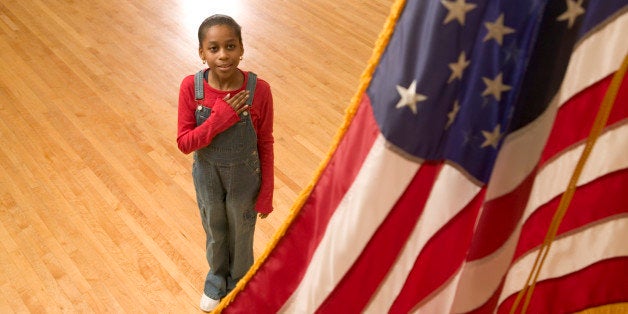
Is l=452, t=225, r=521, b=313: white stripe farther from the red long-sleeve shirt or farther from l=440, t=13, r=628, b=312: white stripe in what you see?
the red long-sleeve shirt

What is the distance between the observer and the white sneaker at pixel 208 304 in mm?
2971

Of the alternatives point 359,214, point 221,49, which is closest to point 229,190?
point 221,49

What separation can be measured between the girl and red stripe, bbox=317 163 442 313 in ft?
3.61

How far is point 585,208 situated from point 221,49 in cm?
128

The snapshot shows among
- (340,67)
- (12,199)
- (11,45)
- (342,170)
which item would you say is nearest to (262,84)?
(342,170)

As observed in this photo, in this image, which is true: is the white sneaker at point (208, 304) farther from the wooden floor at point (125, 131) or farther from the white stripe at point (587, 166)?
the white stripe at point (587, 166)

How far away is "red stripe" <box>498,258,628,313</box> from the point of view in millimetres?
1484

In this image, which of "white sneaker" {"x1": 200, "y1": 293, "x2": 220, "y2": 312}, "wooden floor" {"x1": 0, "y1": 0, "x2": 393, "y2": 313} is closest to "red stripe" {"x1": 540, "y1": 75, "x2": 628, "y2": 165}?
"white sneaker" {"x1": 200, "y1": 293, "x2": 220, "y2": 312}

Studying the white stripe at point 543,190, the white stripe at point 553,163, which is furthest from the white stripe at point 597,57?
the white stripe at point 543,190

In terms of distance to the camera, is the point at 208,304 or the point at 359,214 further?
the point at 208,304

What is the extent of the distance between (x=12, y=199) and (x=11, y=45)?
1930mm

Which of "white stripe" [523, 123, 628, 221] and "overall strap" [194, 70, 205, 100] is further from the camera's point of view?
"overall strap" [194, 70, 205, 100]

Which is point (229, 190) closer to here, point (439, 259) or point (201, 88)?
point (201, 88)

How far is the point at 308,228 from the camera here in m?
1.14
